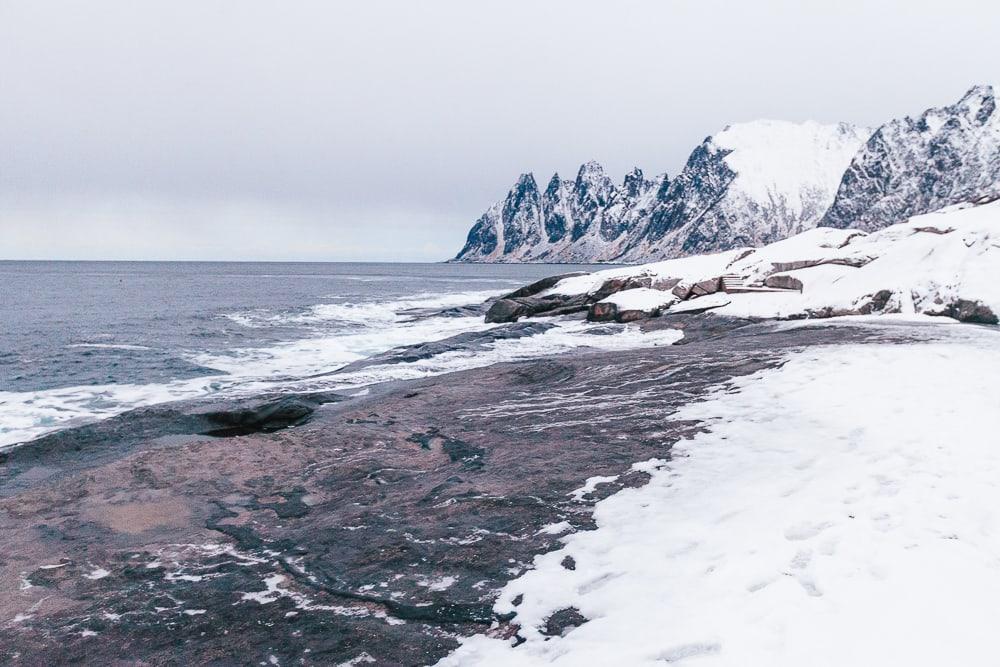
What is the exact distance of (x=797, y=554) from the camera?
5328 millimetres

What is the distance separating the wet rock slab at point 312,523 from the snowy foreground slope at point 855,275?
35.8 ft

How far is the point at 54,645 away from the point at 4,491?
7498mm

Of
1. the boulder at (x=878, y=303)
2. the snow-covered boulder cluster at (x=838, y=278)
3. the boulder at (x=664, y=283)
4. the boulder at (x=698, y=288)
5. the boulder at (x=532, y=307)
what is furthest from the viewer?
the boulder at (x=532, y=307)

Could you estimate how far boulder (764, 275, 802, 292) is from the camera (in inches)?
1093

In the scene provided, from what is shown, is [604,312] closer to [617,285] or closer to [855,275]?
[617,285]

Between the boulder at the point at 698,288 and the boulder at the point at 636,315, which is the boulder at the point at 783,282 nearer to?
the boulder at the point at 698,288

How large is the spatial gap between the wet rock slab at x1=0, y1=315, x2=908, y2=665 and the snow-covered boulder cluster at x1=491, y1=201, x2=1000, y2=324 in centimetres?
1093

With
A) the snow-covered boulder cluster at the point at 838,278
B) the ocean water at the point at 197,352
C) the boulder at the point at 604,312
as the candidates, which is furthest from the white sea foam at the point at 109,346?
the boulder at the point at 604,312

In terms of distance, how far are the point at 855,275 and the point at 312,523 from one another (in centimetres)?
2500

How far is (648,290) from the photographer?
109ft

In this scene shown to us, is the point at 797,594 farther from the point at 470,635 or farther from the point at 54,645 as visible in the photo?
the point at 54,645

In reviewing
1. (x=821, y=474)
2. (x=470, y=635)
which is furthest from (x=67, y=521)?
(x=821, y=474)

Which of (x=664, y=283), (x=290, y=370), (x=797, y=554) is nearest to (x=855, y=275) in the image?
(x=664, y=283)

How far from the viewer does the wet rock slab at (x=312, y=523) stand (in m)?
5.43
